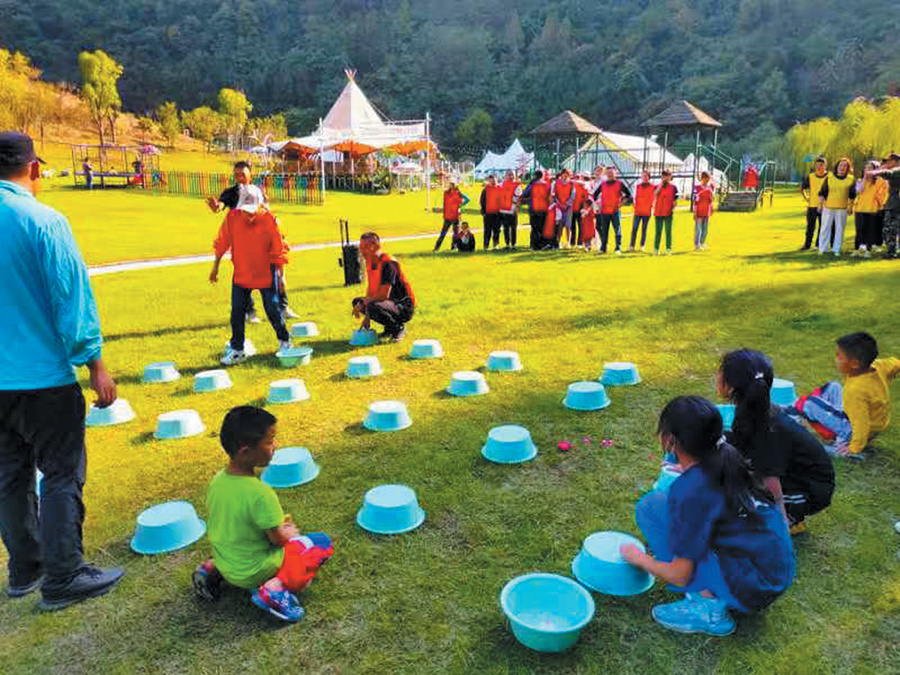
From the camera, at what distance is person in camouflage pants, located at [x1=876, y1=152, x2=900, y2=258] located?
40.2ft

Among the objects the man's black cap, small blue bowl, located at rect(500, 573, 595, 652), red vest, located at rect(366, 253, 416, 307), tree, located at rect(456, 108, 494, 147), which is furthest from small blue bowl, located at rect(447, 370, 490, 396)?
tree, located at rect(456, 108, 494, 147)

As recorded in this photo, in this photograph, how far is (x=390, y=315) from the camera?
7961mm

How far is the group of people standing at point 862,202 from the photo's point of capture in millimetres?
12594

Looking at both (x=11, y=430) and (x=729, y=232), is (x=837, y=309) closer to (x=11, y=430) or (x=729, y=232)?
(x=11, y=430)

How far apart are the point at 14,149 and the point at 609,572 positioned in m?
Result: 3.57

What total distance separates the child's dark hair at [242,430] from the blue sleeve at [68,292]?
0.77m

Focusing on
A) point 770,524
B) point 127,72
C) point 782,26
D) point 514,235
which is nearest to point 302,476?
point 770,524

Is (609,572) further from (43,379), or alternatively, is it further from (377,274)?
(377,274)

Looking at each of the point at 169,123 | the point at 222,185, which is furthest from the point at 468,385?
the point at 169,123

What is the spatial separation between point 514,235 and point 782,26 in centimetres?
11473

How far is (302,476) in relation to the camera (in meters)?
4.41

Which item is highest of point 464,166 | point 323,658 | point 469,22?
point 469,22

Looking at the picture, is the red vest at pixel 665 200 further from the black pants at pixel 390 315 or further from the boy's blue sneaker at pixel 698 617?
the boy's blue sneaker at pixel 698 617

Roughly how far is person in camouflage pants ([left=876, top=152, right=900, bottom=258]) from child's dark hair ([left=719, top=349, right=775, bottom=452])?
1159 cm
